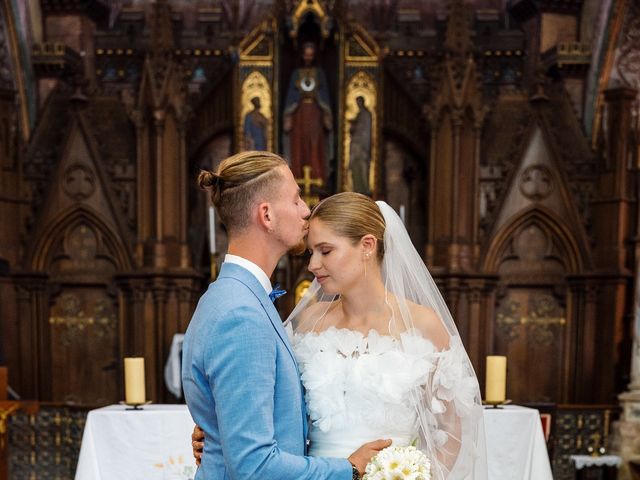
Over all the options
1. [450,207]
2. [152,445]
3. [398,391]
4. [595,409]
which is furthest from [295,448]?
[450,207]

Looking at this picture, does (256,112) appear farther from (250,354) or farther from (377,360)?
(250,354)

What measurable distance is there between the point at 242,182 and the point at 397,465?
3.05 feet

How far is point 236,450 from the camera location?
1.71m

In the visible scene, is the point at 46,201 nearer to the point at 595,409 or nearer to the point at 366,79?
the point at 366,79

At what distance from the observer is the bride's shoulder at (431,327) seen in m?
2.42

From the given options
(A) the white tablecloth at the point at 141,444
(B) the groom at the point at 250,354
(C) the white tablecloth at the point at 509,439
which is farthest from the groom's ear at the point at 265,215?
(C) the white tablecloth at the point at 509,439

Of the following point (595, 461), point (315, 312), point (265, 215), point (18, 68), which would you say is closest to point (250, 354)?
point (265, 215)

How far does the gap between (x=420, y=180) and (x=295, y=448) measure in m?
7.17

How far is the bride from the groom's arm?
579 mm

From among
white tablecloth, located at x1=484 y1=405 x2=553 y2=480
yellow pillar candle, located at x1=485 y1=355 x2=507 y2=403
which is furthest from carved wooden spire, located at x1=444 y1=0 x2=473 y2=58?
white tablecloth, located at x1=484 y1=405 x2=553 y2=480

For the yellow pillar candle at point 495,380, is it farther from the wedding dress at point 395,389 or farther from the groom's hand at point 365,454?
the groom's hand at point 365,454

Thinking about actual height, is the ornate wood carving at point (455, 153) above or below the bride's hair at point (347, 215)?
above

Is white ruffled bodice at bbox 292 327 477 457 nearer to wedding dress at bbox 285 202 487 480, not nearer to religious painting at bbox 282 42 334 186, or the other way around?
wedding dress at bbox 285 202 487 480

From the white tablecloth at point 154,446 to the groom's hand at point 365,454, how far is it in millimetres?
2460
